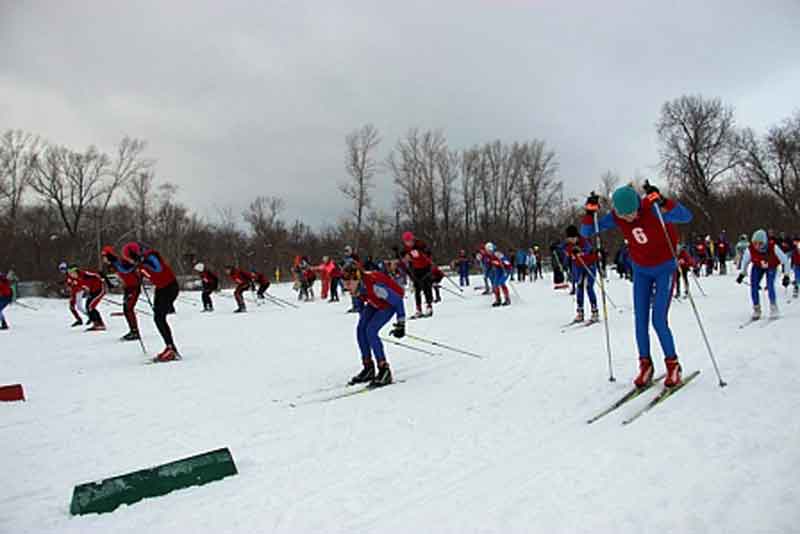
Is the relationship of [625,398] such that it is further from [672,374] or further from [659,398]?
[672,374]

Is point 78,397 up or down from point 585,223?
down

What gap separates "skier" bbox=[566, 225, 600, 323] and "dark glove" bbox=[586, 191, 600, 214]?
16.0 ft

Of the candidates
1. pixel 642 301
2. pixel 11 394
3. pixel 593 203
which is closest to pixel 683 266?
pixel 593 203

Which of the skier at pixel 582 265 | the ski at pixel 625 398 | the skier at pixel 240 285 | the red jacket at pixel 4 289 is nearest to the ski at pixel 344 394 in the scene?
the ski at pixel 625 398

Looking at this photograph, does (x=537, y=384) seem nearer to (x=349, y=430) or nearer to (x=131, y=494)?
(x=349, y=430)

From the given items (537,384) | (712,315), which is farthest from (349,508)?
→ (712,315)

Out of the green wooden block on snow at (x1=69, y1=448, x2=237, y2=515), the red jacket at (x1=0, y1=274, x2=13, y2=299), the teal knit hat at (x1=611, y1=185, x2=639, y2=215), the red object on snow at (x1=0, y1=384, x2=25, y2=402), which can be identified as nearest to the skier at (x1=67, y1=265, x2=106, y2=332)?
the red jacket at (x1=0, y1=274, x2=13, y2=299)

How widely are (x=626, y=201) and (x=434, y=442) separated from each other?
3.11m

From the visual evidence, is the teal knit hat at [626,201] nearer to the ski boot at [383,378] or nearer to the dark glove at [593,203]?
the dark glove at [593,203]

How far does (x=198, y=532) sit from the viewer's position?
2.94 meters

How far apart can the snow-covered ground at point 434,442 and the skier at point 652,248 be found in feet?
1.51

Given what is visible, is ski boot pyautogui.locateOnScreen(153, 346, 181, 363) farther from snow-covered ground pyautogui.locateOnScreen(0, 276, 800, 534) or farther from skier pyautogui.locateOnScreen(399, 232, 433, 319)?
skier pyautogui.locateOnScreen(399, 232, 433, 319)

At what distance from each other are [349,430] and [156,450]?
5.46 ft

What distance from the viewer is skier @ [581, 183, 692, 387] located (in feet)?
17.1
